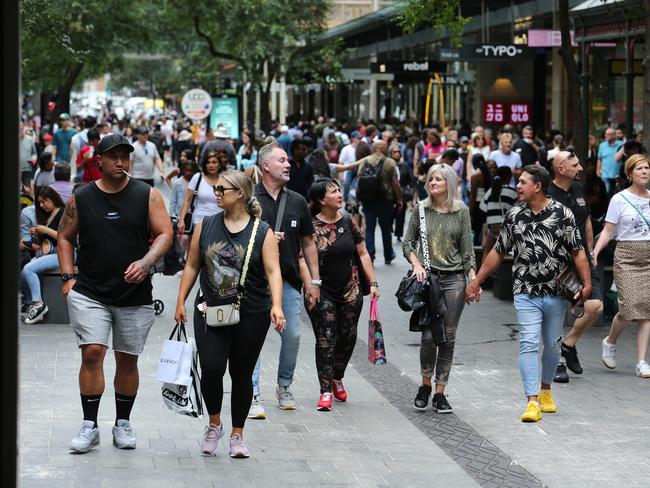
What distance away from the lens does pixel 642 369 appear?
32.5ft

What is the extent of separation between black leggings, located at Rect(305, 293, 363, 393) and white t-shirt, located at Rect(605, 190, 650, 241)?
7.76 ft

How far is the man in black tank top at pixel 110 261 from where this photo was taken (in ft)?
22.9

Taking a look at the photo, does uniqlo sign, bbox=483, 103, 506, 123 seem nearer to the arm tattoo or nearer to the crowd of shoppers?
the crowd of shoppers

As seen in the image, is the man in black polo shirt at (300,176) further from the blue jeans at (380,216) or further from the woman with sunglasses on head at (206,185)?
the woman with sunglasses on head at (206,185)

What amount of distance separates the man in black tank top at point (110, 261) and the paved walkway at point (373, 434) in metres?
0.52

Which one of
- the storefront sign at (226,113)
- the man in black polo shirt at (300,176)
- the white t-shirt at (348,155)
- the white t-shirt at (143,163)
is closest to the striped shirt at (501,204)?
the man in black polo shirt at (300,176)

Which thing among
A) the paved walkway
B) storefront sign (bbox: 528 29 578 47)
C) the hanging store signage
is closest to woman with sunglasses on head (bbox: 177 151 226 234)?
the paved walkway

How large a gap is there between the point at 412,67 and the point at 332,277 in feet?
78.6

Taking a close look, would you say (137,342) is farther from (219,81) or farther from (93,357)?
(219,81)

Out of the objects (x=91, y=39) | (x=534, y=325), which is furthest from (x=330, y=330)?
(x=91, y=39)

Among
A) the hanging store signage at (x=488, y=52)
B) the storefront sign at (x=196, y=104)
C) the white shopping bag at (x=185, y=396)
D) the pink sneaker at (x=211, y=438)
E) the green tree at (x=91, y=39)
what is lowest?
the pink sneaker at (x=211, y=438)

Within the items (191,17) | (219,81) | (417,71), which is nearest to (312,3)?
(191,17)

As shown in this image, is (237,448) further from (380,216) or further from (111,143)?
(380,216)

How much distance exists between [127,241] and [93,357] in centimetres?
66
